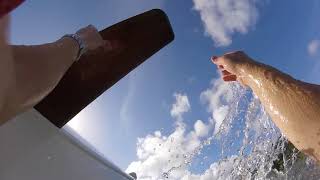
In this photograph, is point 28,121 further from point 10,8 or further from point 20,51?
point 10,8

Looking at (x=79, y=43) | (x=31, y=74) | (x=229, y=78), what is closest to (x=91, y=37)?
(x=79, y=43)

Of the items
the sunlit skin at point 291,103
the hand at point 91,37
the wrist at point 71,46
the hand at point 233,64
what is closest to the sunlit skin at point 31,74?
the wrist at point 71,46

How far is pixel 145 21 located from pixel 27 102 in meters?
0.96

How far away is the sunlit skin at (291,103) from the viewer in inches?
59.0

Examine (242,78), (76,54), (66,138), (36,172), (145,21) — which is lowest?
(36,172)

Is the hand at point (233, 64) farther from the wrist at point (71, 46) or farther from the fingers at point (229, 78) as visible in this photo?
the wrist at point (71, 46)

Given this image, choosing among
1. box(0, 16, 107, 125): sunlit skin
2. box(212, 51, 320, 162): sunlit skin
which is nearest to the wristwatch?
box(0, 16, 107, 125): sunlit skin

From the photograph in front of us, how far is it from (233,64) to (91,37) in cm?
64

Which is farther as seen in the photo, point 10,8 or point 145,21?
point 145,21

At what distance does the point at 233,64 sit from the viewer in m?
2.16

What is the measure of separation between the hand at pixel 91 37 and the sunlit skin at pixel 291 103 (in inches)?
23.9

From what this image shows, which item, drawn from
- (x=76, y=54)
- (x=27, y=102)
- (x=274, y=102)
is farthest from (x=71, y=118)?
(x=274, y=102)

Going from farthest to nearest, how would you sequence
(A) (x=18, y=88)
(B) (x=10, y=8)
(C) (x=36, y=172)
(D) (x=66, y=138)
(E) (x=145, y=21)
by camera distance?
1. (E) (x=145, y=21)
2. (D) (x=66, y=138)
3. (C) (x=36, y=172)
4. (A) (x=18, y=88)
5. (B) (x=10, y=8)

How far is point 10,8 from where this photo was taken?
817 millimetres
